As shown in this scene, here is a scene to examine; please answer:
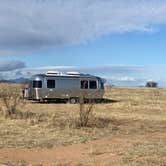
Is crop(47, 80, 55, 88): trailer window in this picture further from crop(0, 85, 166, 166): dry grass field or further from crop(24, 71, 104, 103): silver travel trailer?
crop(0, 85, 166, 166): dry grass field

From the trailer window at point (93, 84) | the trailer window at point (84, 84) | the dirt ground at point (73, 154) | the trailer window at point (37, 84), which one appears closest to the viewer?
the dirt ground at point (73, 154)

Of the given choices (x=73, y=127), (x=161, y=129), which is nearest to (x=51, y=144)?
(x=73, y=127)

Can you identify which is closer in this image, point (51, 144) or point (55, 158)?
point (55, 158)

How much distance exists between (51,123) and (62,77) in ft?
61.9

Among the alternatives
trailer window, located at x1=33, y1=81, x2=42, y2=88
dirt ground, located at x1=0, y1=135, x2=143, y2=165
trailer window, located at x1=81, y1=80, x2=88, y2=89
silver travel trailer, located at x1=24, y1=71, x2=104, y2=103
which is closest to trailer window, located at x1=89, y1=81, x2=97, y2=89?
silver travel trailer, located at x1=24, y1=71, x2=104, y2=103

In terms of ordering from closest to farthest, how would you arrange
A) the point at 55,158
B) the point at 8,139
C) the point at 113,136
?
the point at 55,158 → the point at 8,139 → the point at 113,136

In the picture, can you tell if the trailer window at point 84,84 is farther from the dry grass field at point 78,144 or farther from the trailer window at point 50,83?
the dry grass field at point 78,144

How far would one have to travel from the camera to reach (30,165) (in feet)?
32.4

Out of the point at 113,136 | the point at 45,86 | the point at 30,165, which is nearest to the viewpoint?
the point at 30,165

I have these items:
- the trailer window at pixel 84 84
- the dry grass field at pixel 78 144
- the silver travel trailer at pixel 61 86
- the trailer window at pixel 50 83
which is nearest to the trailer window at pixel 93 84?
the silver travel trailer at pixel 61 86

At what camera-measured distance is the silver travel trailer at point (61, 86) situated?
36.1 metres

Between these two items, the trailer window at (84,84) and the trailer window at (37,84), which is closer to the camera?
the trailer window at (37,84)

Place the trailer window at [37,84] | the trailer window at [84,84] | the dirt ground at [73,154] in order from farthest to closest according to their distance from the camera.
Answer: the trailer window at [84,84] < the trailer window at [37,84] < the dirt ground at [73,154]

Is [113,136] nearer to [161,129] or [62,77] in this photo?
[161,129]
